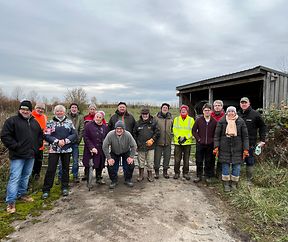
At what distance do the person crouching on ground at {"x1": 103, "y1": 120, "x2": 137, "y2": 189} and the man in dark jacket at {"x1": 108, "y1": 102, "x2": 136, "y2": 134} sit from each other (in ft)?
1.35

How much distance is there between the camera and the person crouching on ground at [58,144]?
4.48 meters

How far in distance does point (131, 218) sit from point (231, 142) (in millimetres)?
2407

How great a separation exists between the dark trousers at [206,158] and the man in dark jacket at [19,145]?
128 inches

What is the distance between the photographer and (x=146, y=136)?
5344mm

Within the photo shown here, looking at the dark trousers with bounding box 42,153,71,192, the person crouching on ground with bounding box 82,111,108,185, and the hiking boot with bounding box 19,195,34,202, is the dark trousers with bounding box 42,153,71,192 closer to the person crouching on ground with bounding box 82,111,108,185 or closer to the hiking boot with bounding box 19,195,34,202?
the hiking boot with bounding box 19,195,34,202

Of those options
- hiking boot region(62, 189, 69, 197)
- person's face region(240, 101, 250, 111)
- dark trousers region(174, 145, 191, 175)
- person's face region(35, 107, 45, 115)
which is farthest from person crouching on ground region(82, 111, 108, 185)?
person's face region(240, 101, 250, 111)

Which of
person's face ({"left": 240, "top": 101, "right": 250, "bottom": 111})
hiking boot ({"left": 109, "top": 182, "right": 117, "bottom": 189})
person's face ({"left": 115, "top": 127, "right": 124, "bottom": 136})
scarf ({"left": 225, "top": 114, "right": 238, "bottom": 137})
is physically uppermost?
person's face ({"left": 240, "top": 101, "right": 250, "bottom": 111})

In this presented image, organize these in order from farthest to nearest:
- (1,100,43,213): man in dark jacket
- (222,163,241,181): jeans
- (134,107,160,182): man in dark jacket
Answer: (134,107,160,182): man in dark jacket
(222,163,241,181): jeans
(1,100,43,213): man in dark jacket

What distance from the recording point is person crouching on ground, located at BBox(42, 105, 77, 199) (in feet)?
14.7

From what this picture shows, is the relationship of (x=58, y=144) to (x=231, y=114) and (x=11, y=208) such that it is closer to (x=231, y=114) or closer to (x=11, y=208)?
(x=11, y=208)

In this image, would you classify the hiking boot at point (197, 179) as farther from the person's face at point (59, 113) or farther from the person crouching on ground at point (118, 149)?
the person's face at point (59, 113)

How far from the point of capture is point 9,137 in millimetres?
3785

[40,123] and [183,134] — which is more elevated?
[40,123]

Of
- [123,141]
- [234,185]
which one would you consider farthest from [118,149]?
[234,185]
